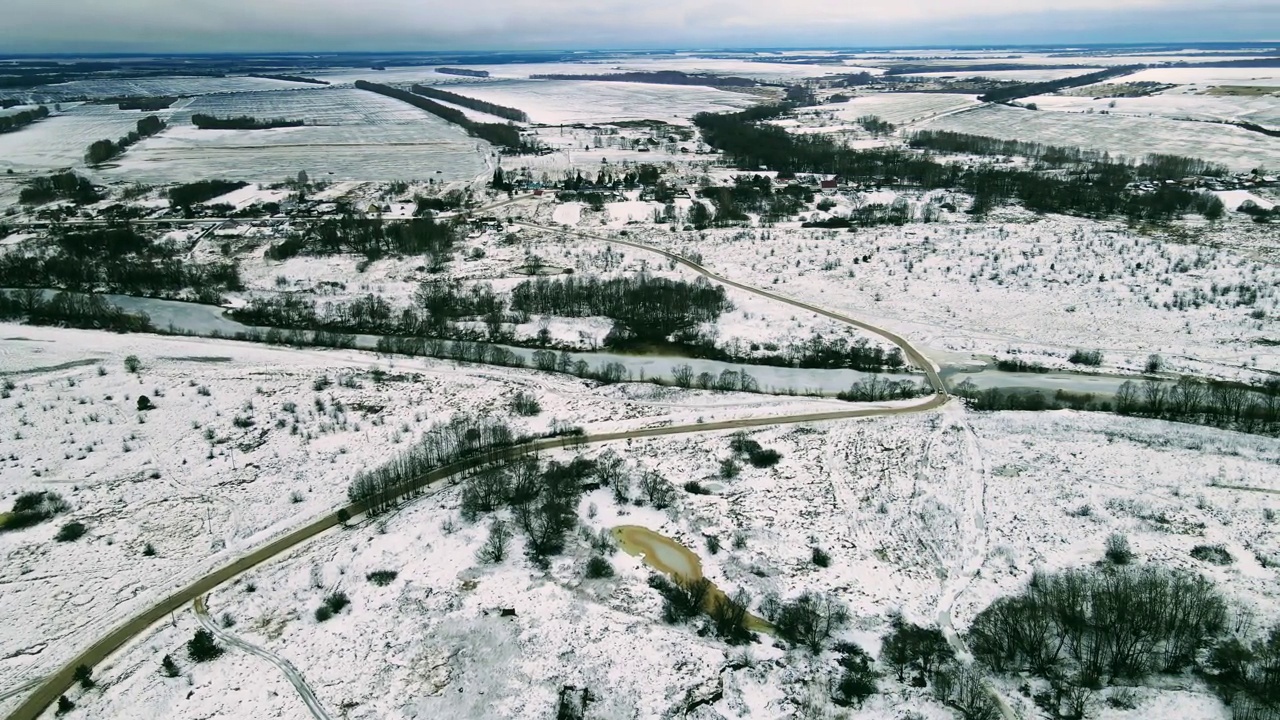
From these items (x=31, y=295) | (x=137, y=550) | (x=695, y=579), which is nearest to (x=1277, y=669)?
(x=695, y=579)

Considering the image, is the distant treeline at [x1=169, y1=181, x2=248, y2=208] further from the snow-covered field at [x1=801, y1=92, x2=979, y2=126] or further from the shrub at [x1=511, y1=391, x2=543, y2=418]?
the snow-covered field at [x1=801, y1=92, x2=979, y2=126]

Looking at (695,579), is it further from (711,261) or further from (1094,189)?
(1094,189)

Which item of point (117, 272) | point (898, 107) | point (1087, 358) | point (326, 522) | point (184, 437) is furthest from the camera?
point (898, 107)

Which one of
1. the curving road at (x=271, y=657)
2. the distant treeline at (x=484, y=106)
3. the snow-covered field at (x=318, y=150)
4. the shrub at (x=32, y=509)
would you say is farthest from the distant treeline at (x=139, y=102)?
the curving road at (x=271, y=657)

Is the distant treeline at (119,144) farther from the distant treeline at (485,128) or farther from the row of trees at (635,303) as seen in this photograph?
the row of trees at (635,303)

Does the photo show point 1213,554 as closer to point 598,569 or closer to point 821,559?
point 821,559

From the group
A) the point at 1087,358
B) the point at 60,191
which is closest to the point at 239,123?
the point at 60,191
